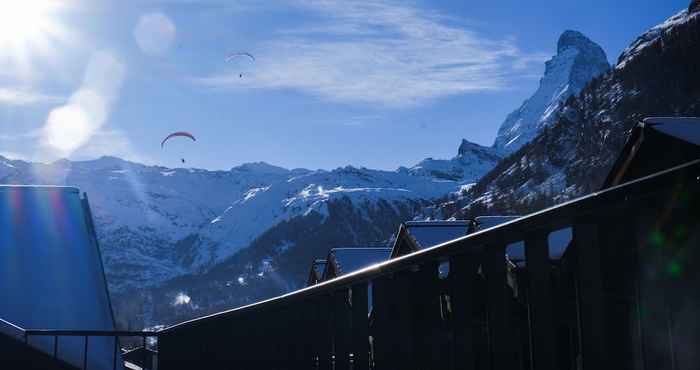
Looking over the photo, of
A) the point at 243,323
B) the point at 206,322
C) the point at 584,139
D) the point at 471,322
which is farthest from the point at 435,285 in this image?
the point at 584,139

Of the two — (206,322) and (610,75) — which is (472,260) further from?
(610,75)

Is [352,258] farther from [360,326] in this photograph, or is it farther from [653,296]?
[653,296]

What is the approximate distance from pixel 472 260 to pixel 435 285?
2.08ft

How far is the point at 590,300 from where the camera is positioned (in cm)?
258

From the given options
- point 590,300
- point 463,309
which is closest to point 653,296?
point 590,300

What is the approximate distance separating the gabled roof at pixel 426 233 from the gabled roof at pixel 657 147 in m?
8.33

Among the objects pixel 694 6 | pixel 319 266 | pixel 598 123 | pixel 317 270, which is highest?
pixel 694 6

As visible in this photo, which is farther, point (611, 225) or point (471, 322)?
point (471, 322)

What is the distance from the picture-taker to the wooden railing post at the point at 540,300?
288cm

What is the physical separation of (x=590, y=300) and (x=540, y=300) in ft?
1.04

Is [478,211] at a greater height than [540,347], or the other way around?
[478,211]

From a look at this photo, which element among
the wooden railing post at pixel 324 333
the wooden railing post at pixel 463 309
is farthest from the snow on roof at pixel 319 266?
the wooden railing post at pixel 463 309

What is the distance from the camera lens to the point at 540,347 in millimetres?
2920

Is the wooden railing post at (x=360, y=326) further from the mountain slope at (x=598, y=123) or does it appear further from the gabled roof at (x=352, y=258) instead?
the mountain slope at (x=598, y=123)
